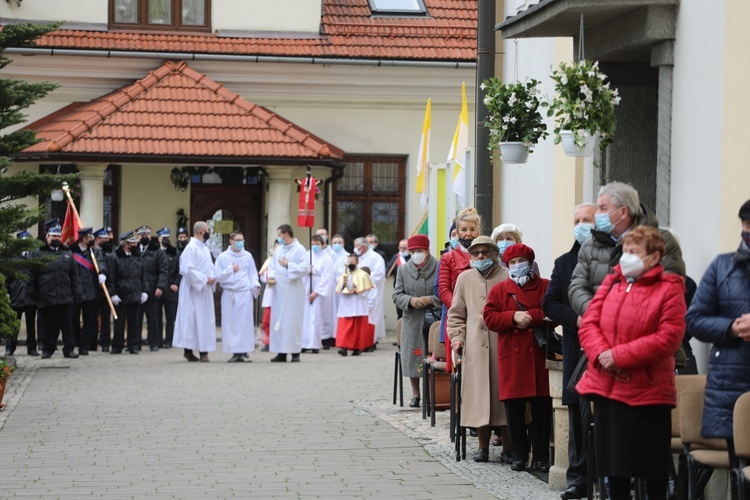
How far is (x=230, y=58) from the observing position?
2778 centimetres

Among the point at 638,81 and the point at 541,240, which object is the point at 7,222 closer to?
the point at 541,240

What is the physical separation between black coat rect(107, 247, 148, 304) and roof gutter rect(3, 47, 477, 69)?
19.2 feet

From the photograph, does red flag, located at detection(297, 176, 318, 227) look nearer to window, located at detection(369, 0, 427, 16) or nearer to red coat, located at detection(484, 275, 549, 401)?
window, located at detection(369, 0, 427, 16)

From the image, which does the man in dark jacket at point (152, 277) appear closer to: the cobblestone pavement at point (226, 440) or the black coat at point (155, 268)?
the black coat at point (155, 268)

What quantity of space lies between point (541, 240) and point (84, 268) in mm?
9626

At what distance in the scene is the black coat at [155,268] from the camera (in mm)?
23188

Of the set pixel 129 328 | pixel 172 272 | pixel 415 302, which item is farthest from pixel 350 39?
pixel 415 302

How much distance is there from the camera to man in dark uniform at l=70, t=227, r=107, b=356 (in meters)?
21.7

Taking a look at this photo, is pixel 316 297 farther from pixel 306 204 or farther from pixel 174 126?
pixel 174 126

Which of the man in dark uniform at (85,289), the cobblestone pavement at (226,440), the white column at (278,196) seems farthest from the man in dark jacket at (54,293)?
the white column at (278,196)

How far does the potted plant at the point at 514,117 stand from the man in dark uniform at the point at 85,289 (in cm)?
1082

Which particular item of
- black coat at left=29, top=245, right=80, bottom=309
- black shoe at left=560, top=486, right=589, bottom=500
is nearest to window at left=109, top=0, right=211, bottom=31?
black coat at left=29, top=245, right=80, bottom=309

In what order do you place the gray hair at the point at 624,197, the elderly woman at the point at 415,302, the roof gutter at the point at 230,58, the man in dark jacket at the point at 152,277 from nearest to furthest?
the gray hair at the point at 624,197, the elderly woman at the point at 415,302, the man in dark jacket at the point at 152,277, the roof gutter at the point at 230,58

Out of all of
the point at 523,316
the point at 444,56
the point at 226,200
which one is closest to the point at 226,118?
the point at 226,200
